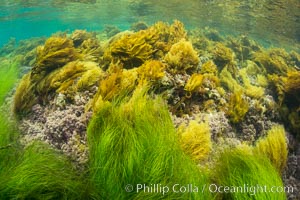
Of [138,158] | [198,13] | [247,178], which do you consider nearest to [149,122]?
[138,158]

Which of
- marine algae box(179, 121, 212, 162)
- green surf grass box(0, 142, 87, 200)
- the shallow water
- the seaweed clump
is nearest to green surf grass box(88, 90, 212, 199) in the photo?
green surf grass box(0, 142, 87, 200)

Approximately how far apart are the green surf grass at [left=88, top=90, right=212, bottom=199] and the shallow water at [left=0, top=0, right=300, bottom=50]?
9.66 m

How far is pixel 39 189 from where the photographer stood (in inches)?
98.5

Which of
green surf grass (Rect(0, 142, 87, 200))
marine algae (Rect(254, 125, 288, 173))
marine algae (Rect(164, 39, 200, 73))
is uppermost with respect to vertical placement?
marine algae (Rect(164, 39, 200, 73))

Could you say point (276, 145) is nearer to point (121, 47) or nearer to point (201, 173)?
point (201, 173)

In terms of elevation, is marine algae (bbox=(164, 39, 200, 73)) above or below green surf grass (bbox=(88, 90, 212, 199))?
above

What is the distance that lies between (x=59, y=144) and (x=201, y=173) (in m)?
1.80

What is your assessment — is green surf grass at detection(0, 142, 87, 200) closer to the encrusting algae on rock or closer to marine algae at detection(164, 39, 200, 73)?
the encrusting algae on rock

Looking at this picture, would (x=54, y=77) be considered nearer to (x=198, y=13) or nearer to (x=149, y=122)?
(x=149, y=122)

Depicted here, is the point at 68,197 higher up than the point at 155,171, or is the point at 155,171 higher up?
the point at 155,171

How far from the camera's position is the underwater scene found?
2557 millimetres

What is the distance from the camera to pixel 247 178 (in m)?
2.64

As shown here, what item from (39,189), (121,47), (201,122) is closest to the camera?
(39,189)

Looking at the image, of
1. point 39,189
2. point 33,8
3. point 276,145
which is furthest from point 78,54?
point 33,8
